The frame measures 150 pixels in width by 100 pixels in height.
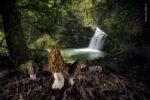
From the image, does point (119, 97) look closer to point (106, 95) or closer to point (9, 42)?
point (106, 95)

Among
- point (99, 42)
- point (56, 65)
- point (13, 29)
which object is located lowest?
point (99, 42)

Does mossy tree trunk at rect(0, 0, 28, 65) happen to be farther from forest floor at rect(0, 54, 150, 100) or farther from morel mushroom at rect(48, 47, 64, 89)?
morel mushroom at rect(48, 47, 64, 89)

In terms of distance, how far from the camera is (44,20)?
5211 millimetres

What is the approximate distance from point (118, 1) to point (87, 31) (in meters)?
22.9

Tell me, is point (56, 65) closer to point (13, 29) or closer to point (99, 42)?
point (13, 29)

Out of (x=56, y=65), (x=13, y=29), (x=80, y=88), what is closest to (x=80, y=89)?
(x=80, y=88)

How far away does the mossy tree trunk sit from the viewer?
4.55 m

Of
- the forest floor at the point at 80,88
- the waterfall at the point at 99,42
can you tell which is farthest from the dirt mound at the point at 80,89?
the waterfall at the point at 99,42

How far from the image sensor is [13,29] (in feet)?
15.5

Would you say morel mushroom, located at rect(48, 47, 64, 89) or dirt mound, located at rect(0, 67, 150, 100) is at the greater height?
morel mushroom, located at rect(48, 47, 64, 89)

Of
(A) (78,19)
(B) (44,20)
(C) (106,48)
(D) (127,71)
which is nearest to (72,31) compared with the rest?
(A) (78,19)

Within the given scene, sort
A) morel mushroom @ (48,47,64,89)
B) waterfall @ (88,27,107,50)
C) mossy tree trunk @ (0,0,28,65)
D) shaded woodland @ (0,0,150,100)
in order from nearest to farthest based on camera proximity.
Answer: morel mushroom @ (48,47,64,89) → shaded woodland @ (0,0,150,100) → mossy tree trunk @ (0,0,28,65) → waterfall @ (88,27,107,50)

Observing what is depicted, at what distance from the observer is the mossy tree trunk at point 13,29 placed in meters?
4.55

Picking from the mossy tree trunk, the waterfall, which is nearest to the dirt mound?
the mossy tree trunk
